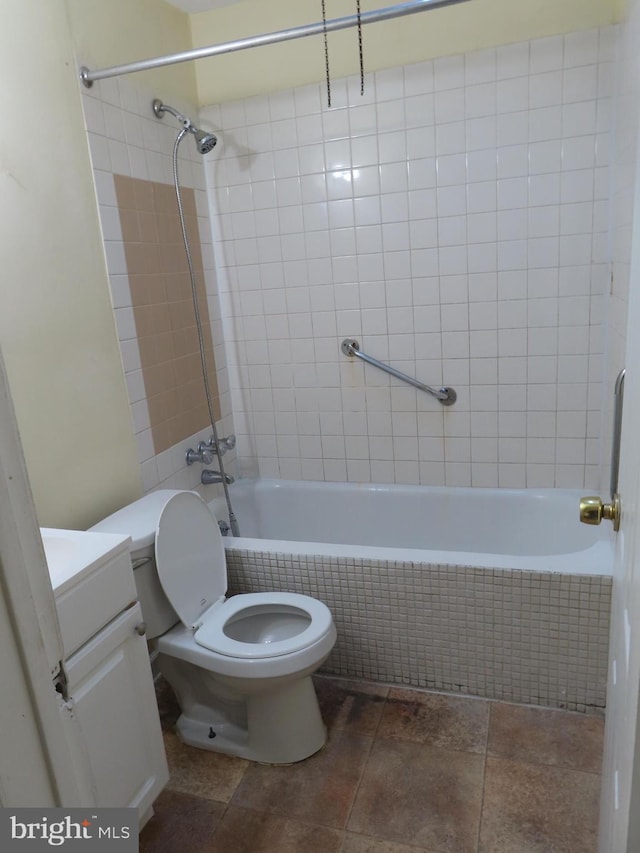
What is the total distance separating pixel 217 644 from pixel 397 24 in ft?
7.62

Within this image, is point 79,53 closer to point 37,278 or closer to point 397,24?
point 37,278

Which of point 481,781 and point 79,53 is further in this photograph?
point 79,53

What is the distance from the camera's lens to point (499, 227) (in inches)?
95.5

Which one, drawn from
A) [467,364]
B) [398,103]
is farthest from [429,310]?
[398,103]

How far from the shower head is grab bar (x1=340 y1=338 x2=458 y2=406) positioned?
95cm

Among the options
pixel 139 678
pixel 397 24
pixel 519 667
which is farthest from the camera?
pixel 397 24

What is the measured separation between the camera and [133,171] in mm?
2242

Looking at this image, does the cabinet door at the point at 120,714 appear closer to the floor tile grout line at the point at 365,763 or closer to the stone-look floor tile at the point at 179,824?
the stone-look floor tile at the point at 179,824

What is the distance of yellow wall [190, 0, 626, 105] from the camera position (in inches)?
86.7

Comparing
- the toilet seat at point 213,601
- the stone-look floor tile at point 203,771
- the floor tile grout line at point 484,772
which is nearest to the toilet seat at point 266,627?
the toilet seat at point 213,601

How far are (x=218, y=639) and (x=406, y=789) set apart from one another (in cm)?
69

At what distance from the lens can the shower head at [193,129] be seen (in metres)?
2.27

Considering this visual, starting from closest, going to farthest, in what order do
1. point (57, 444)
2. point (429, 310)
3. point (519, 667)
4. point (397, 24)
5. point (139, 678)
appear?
point (139, 678)
point (57, 444)
point (519, 667)
point (397, 24)
point (429, 310)

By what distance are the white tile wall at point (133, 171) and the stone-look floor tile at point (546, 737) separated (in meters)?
1.47
